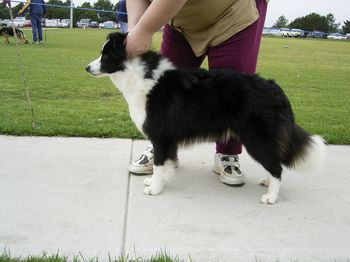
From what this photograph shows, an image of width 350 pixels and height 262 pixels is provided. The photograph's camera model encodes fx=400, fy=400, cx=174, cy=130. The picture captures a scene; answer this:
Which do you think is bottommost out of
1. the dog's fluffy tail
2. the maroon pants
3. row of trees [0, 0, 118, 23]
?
row of trees [0, 0, 118, 23]

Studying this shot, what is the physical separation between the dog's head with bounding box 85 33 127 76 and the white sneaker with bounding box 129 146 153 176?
3.16ft

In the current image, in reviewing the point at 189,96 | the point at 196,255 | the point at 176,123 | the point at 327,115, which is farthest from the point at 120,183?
the point at 327,115

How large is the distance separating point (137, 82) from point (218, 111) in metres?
0.74

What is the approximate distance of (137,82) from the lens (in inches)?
136

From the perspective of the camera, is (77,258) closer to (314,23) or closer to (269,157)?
(269,157)

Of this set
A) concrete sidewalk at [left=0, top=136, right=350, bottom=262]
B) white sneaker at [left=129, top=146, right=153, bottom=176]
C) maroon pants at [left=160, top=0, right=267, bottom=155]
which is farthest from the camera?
white sneaker at [left=129, top=146, right=153, bottom=176]

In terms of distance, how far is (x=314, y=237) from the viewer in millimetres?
2854

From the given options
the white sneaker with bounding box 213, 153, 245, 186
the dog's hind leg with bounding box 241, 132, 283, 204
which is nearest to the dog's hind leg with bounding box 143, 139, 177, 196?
the white sneaker with bounding box 213, 153, 245, 186

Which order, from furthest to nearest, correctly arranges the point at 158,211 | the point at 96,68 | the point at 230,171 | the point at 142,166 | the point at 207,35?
the point at 142,166 → the point at 230,171 → the point at 207,35 → the point at 96,68 → the point at 158,211

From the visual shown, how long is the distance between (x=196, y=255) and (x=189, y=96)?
1399 mm

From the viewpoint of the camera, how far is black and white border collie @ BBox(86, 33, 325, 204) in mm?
3303

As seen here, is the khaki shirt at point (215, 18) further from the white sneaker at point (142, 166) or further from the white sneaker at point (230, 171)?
the white sneaker at point (142, 166)

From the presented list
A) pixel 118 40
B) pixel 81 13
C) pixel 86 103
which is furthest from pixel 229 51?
pixel 81 13

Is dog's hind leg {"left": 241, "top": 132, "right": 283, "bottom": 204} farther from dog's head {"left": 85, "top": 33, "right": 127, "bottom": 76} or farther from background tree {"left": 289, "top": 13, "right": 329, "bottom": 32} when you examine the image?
background tree {"left": 289, "top": 13, "right": 329, "bottom": 32}
